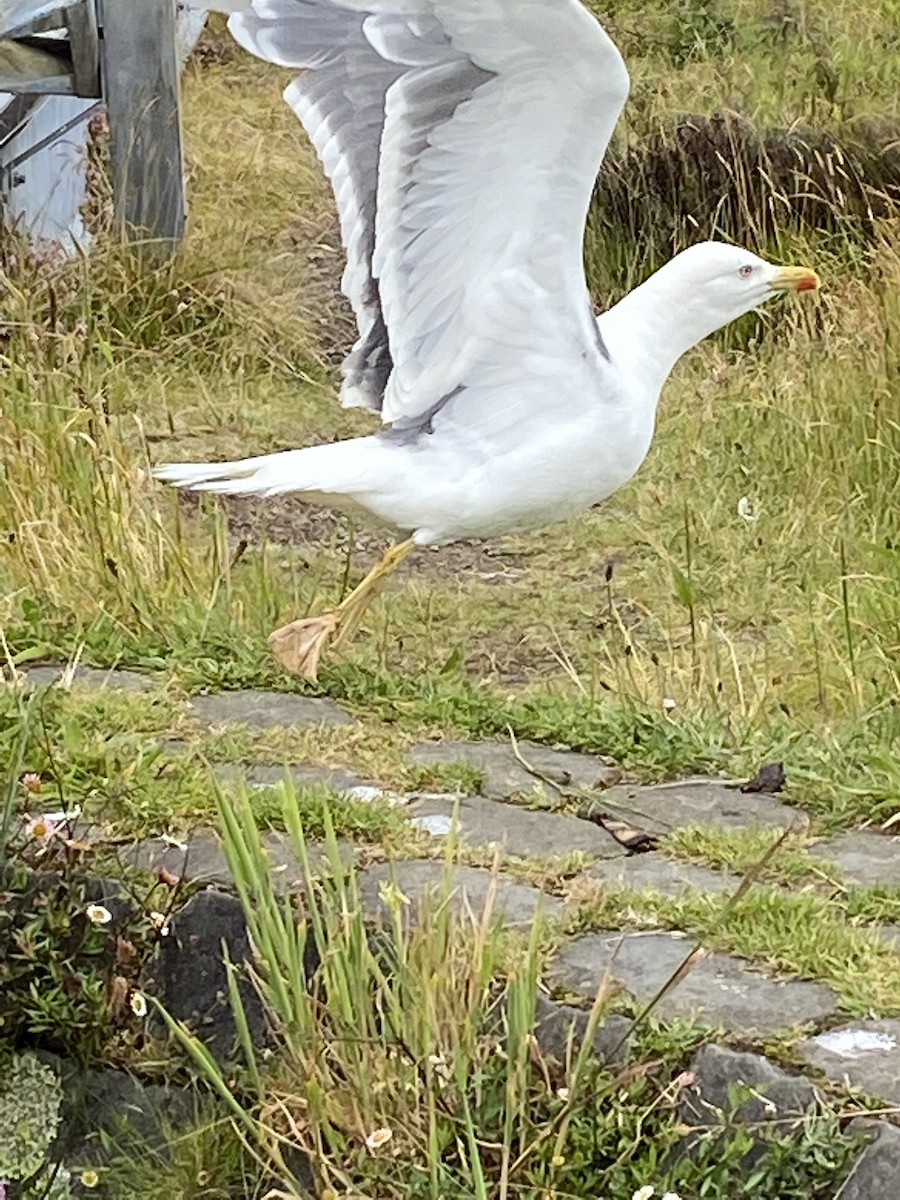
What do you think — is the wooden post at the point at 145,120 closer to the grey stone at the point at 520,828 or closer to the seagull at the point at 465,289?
the seagull at the point at 465,289

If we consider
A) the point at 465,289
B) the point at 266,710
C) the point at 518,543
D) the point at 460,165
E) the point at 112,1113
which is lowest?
the point at 518,543

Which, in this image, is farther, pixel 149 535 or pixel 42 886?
pixel 149 535

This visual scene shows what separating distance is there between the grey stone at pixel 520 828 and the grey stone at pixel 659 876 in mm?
47

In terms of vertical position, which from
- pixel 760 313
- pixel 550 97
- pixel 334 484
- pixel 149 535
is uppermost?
pixel 550 97

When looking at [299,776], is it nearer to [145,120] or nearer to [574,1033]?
[574,1033]

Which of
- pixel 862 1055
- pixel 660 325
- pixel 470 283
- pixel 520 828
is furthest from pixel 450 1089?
pixel 660 325

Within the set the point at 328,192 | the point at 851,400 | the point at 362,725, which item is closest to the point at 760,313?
the point at 851,400

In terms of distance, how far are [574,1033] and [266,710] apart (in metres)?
1.27

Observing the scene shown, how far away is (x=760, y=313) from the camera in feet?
24.9

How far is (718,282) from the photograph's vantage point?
4.15 m

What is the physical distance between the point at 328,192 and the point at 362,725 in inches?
239

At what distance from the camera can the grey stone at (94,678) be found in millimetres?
3889

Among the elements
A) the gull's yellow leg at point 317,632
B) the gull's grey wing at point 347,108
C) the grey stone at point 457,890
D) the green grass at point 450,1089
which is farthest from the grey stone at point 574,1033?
the gull's grey wing at point 347,108

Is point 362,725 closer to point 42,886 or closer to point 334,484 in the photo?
point 334,484
